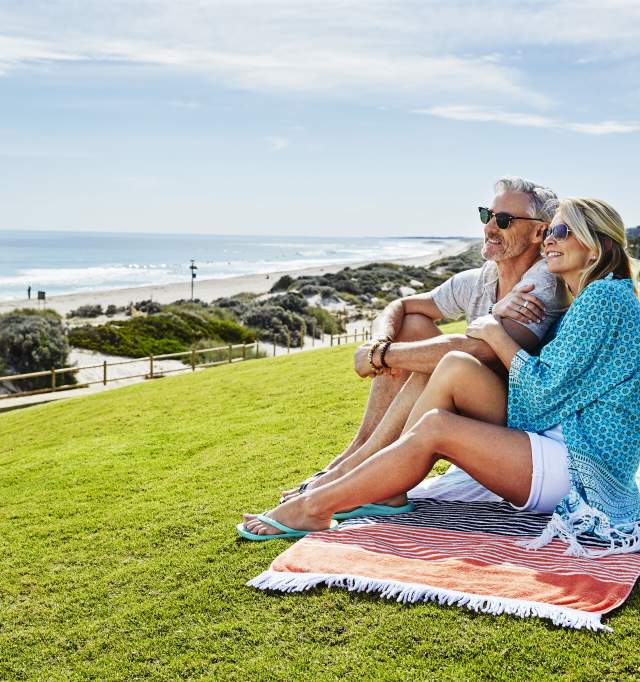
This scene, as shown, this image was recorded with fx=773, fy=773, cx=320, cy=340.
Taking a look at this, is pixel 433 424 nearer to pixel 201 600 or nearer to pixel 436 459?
pixel 436 459

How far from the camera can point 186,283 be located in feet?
209

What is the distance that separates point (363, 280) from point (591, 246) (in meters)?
51.4

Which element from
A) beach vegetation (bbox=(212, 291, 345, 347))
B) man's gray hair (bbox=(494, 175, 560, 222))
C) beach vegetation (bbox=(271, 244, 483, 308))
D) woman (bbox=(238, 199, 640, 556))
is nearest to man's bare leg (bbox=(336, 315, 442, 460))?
woman (bbox=(238, 199, 640, 556))

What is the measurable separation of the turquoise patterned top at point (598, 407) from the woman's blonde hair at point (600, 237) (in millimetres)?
72

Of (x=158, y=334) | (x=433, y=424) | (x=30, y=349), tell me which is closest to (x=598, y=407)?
(x=433, y=424)

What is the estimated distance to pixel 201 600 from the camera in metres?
2.89

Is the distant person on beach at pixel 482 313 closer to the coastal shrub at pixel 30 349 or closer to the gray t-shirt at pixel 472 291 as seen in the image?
the gray t-shirt at pixel 472 291

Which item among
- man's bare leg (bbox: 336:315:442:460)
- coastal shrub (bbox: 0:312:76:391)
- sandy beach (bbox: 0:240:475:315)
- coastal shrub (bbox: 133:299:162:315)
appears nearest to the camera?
man's bare leg (bbox: 336:315:442:460)

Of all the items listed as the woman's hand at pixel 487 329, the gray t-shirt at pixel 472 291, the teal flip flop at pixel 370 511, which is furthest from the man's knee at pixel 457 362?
the teal flip flop at pixel 370 511

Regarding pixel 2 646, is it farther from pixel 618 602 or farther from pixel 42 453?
pixel 42 453

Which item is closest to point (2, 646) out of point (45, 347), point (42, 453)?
point (42, 453)

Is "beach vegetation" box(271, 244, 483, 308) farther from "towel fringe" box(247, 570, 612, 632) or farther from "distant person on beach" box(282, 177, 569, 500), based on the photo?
"towel fringe" box(247, 570, 612, 632)

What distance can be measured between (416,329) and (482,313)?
355 mm

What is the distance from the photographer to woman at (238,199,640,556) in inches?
113
